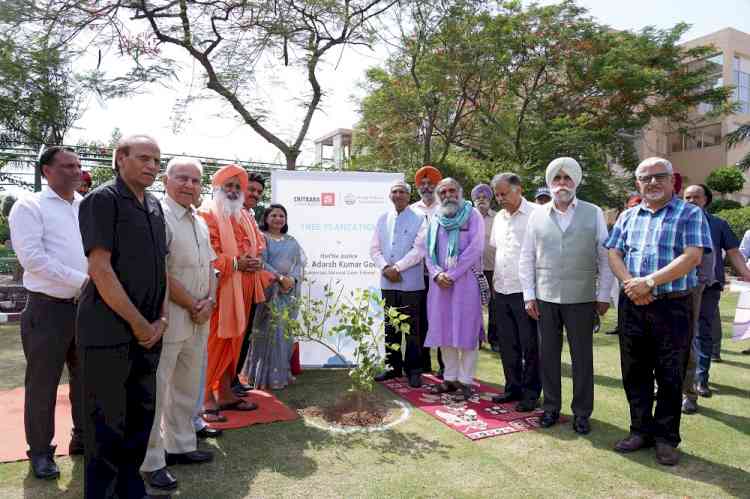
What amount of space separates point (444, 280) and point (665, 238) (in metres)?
1.70

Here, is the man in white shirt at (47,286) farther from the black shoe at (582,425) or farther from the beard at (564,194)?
the black shoe at (582,425)

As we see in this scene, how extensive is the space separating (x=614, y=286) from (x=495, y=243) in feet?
3.87

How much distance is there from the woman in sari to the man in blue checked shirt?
271 cm

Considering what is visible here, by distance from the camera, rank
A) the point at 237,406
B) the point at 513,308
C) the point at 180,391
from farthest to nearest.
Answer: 1. the point at 513,308
2. the point at 237,406
3. the point at 180,391

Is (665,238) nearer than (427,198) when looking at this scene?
Yes

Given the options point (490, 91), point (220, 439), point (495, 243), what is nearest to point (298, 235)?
point (495, 243)

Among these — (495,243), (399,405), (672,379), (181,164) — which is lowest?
(399,405)

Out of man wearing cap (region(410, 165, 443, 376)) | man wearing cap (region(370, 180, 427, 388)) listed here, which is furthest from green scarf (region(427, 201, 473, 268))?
man wearing cap (region(410, 165, 443, 376))

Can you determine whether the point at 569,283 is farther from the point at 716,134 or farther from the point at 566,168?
the point at 716,134

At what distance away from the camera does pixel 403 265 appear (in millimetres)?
4832

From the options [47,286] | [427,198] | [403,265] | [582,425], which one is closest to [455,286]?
[403,265]

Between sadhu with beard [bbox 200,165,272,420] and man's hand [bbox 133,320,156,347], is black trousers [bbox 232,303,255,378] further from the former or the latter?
man's hand [bbox 133,320,156,347]

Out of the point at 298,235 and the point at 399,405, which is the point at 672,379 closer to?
the point at 399,405

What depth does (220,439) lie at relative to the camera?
353 centimetres
